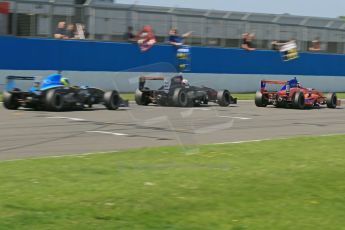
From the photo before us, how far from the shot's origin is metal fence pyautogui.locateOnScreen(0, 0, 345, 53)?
23.8 meters

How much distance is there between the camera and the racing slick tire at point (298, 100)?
21.7 m

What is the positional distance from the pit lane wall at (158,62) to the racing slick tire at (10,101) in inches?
153

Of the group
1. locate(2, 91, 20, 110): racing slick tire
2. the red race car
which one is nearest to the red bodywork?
the red race car

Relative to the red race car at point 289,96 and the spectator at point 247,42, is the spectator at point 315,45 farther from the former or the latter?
the red race car at point 289,96

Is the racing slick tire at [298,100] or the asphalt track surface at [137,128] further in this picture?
the racing slick tire at [298,100]

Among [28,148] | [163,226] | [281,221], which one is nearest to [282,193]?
[281,221]

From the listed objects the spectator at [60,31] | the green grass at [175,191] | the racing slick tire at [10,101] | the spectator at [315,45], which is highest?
the spectator at [315,45]

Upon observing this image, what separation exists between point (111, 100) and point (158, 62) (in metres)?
1.78

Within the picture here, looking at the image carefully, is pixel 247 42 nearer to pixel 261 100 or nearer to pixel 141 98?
pixel 261 100

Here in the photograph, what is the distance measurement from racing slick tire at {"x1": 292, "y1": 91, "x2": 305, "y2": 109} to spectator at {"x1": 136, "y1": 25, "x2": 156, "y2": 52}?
25.7ft

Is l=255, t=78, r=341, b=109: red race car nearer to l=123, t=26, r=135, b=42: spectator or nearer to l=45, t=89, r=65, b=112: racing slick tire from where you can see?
l=123, t=26, r=135, b=42: spectator

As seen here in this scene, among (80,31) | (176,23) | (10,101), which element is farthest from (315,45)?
(10,101)

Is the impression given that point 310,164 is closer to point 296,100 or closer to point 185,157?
point 185,157

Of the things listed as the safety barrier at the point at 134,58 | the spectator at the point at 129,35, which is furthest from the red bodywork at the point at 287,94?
the spectator at the point at 129,35
